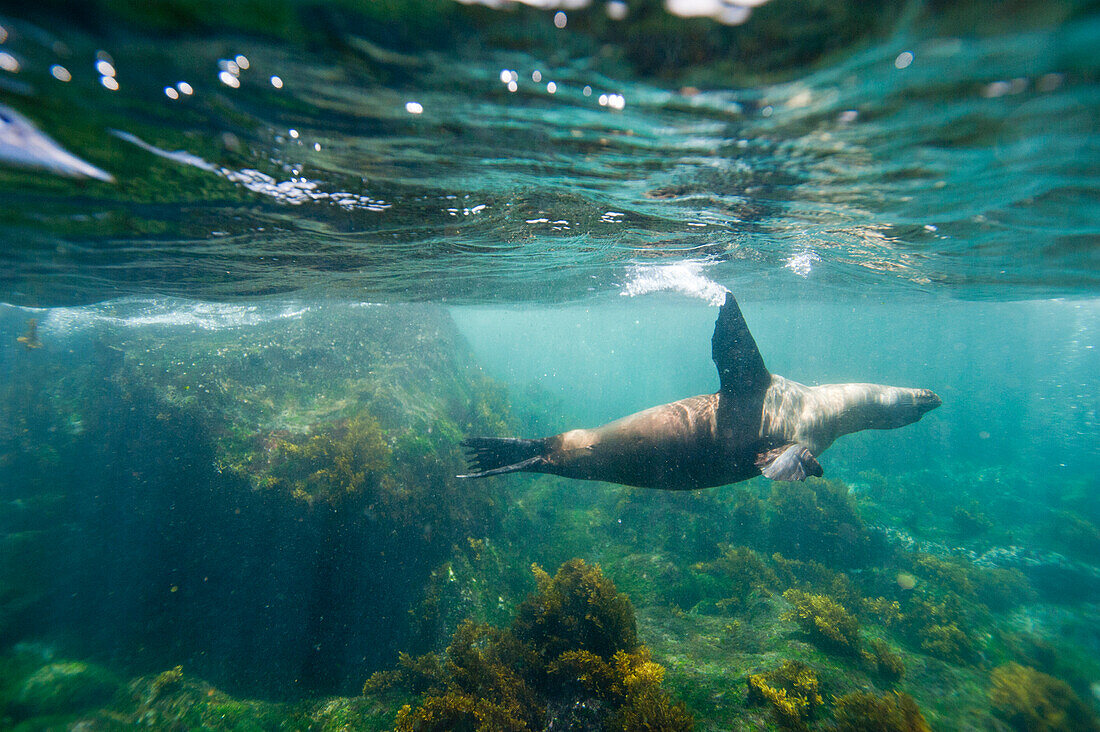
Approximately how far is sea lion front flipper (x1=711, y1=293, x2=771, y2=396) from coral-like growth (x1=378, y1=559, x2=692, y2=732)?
12.2 ft

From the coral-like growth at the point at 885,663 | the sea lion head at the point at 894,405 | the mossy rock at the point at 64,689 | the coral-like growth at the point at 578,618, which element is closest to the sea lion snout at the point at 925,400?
the sea lion head at the point at 894,405

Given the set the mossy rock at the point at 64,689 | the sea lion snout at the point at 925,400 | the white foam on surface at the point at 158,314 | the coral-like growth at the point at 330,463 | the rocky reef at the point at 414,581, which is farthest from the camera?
the white foam on surface at the point at 158,314

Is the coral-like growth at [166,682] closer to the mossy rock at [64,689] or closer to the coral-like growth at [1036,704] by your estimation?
the mossy rock at [64,689]

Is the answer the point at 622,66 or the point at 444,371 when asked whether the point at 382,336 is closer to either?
the point at 444,371

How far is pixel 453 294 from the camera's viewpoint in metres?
18.3

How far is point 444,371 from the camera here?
20406 millimetres

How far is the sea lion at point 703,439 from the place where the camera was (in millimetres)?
5164

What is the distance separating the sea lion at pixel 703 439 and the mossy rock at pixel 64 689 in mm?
7414

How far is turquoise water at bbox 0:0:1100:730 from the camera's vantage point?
335cm

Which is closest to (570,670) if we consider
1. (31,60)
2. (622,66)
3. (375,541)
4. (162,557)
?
(375,541)

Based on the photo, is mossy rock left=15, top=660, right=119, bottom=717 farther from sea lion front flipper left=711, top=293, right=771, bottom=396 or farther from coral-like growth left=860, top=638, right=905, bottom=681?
coral-like growth left=860, top=638, right=905, bottom=681

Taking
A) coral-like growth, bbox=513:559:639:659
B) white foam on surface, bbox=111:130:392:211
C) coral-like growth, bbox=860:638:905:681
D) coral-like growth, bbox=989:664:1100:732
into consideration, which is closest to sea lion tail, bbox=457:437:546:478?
coral-like growth, bbox=513:559:639:659

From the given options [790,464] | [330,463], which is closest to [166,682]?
[330,463]

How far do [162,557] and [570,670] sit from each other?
9.36 m
